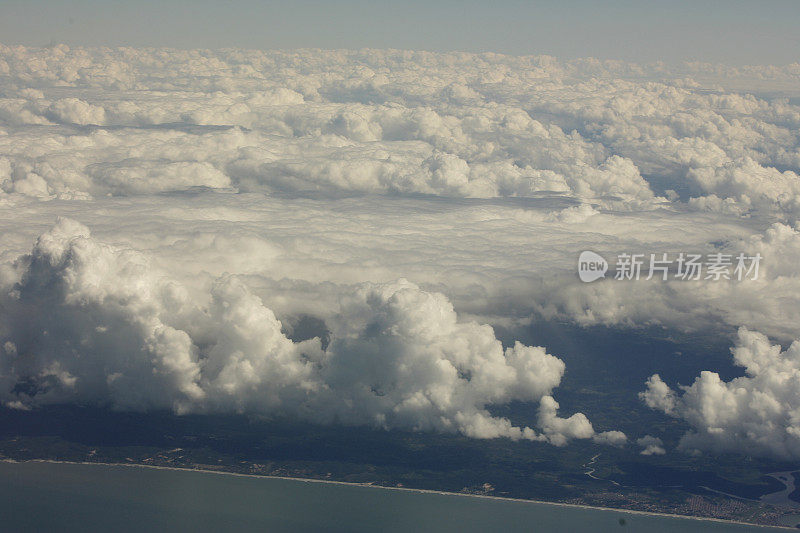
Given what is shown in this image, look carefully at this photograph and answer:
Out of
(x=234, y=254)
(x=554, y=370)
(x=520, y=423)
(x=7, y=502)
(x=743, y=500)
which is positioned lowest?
(x=7, y=502)

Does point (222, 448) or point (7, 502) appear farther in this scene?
point (222, 448)

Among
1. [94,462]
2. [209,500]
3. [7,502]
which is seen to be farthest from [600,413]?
[7,502]

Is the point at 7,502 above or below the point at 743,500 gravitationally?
below

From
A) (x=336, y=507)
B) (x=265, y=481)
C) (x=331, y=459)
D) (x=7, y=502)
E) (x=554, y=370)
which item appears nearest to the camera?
(x=7, y=502)

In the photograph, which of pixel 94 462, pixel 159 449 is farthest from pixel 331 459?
pixel 94 462

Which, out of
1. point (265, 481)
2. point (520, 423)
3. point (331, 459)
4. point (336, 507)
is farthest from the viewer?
point (520, 423)

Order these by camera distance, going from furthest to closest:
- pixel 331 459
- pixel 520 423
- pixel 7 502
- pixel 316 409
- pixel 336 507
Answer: pixel 520 423 < pixel 316 409 < pixel 331 459 < pixel 336 507 < pixel 7 502

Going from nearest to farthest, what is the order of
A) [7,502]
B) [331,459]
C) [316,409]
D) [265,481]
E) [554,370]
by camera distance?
[7,502] → [265,481] → [331,459] → [316,409] → [554,370]

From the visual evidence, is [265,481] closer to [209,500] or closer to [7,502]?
[209,500]

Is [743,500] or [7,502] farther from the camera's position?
[743,500]

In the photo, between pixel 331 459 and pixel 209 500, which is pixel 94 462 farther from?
pixel 331 459
